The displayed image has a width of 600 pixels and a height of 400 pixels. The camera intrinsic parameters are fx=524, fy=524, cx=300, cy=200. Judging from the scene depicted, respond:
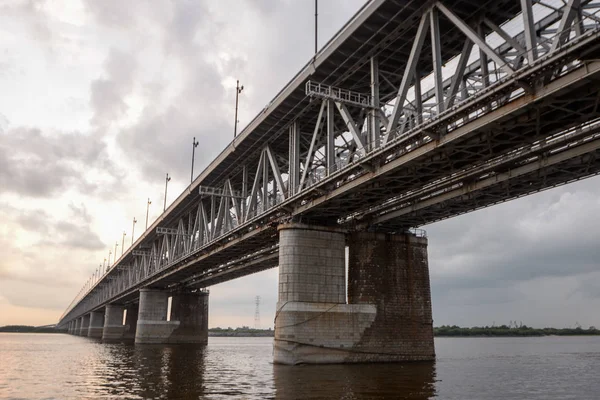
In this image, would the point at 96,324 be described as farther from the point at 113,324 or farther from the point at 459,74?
the point at 459,74

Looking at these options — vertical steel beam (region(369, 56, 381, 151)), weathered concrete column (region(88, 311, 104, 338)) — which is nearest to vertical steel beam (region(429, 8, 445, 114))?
vertical steel beam (region(369, 56, 381, 151))

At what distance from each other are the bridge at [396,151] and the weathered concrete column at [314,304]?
0.32 feet

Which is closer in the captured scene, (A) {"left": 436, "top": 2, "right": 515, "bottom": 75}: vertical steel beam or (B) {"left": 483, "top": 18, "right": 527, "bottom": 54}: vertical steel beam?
(A) {"left": 436, "top": 2, "right": 515, "bottom": 75}: vertical steel beam

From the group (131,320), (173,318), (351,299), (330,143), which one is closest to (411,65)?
(330,143)

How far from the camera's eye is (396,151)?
27750 mm

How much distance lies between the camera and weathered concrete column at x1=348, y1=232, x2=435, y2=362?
129 ft

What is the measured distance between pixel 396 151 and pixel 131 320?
5067 inches

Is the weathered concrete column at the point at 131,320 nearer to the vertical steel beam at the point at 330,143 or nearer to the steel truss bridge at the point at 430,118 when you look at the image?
the steel truss bridge at the point at 430,118

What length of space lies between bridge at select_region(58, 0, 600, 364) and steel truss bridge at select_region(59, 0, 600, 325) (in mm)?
89

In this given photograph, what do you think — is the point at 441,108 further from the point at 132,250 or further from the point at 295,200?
the point at 132,250

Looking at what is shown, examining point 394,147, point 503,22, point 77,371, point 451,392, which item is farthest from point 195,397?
point 503,22

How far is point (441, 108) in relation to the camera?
23828mm

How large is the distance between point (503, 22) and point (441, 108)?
7.51 meters

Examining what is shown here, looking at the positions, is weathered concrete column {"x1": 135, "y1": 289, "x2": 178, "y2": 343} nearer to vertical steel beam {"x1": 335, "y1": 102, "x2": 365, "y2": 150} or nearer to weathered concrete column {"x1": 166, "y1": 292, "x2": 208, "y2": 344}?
weathered concrete column {"x1": 166, "y1": 292, "x2": 208, "y2": 344}
